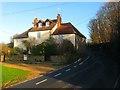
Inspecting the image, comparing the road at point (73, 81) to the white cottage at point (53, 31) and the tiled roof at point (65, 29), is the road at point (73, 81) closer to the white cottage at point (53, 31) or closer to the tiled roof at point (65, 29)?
the white cottage at point (53, 31)

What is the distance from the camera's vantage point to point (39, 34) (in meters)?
63.7

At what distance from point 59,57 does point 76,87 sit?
96.5 feet

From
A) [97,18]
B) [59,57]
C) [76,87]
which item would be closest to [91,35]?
[97,18]

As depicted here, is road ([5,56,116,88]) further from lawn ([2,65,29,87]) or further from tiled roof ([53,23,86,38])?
tiled roof ([53,23,86,38])

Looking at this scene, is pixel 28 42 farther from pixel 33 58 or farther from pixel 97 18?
pixel 97 18

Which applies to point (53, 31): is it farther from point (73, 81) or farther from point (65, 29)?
point (73, 81)

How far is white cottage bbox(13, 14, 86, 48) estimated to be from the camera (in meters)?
61.9

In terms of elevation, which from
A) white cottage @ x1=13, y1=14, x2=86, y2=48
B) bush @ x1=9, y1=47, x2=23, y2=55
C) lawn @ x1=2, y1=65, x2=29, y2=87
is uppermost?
white cottage @ x1=13, y1=14, x2=86, y2=48

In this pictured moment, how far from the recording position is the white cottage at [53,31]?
6188 cm

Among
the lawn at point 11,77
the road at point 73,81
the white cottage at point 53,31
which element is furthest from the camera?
the white cottage at point 53,31

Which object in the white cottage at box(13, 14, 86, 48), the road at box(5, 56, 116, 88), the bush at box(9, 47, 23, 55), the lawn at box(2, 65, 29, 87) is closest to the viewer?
the road at box(5, 56, 116, 88)

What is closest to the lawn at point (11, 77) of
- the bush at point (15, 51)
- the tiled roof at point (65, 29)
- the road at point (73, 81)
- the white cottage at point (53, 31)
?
the road at point (73, 81)

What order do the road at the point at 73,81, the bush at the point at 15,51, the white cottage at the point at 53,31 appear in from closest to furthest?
the road at the point at 73,81 → the bush at the point at 15,51 → the white cottage at the point at 53,31

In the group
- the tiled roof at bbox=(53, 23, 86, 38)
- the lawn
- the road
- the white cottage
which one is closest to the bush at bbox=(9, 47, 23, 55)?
the white cottage
